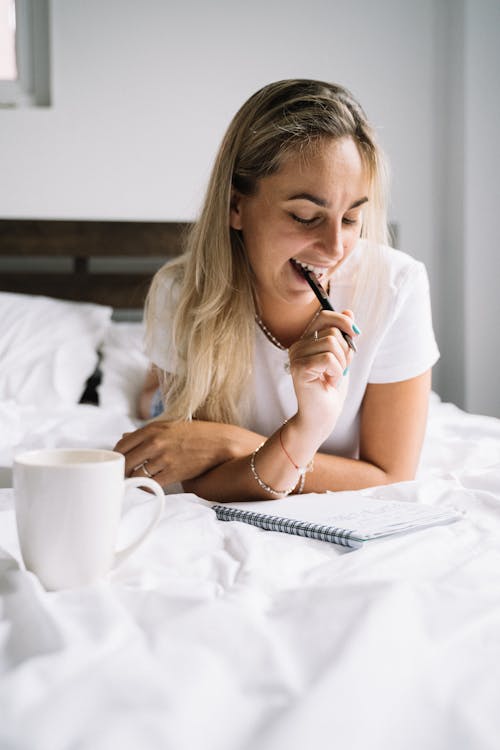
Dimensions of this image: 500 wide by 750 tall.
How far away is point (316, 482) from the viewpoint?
110 centimetres

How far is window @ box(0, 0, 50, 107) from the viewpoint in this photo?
8.84 ft

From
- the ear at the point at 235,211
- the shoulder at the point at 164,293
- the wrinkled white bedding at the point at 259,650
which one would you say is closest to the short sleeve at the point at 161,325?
the shoulder at the point at 164,293

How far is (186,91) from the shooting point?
2717 mm

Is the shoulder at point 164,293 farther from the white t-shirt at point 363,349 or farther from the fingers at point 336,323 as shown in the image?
the fingers at point 336,323

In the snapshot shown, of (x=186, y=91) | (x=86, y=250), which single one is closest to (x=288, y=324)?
(x=86, y=250)

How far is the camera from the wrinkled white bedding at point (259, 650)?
42cm

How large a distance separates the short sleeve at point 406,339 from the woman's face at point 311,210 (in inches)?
5.9

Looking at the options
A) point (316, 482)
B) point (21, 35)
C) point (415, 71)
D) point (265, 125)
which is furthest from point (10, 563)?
point (415, 71)

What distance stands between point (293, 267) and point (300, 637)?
0.72 m

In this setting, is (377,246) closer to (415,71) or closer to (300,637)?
(300,637)

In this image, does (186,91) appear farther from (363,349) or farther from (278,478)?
(278,478)

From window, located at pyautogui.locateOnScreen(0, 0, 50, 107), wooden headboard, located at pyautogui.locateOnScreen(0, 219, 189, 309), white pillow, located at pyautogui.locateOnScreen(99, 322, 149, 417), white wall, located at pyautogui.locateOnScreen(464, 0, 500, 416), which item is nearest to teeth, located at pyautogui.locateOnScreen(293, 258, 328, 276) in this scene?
white pillow, located at pyautogui.locateOnScreen(99, 322, 149, 417)

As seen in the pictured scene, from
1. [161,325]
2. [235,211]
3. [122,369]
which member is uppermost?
[235,211]

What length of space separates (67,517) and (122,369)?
1.67m
